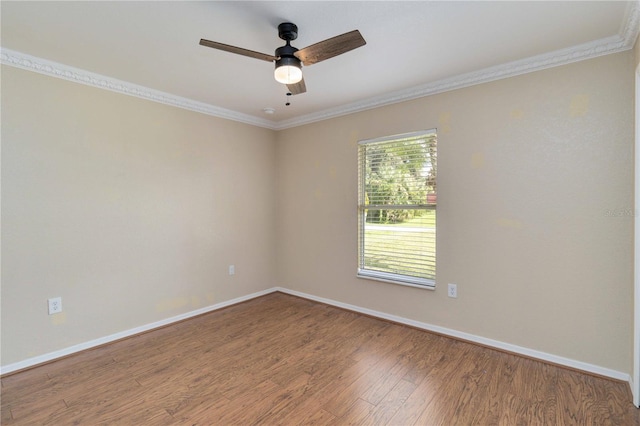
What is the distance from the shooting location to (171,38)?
85.5 inches

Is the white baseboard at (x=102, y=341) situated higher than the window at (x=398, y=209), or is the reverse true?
the window at (x=398, y=209)

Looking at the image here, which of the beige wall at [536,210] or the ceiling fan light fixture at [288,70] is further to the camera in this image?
the beige wall at [536,210]

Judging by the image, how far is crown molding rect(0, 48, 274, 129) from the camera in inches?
94.0

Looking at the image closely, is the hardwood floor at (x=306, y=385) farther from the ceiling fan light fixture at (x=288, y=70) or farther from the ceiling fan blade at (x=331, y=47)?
the ceiling fan blade at (x=331, y=47)

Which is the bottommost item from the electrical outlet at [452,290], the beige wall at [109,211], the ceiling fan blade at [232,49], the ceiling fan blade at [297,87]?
the electrical outlet at [452,290]

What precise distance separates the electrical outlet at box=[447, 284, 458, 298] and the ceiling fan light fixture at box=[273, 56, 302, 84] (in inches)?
92.6

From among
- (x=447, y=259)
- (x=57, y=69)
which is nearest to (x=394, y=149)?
(x=447, y=259)

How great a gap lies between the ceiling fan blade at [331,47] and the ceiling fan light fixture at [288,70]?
0.05 meters

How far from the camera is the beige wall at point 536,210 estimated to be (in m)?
2.25

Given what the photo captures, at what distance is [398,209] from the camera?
3.39m

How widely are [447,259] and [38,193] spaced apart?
12.0ft

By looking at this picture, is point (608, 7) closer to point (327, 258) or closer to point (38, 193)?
point (327, 258)

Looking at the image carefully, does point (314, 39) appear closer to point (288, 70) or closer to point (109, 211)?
point (288, 70)

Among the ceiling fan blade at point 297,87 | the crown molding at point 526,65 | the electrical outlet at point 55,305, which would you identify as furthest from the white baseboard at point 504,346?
the electrical outlet at point 55,305
